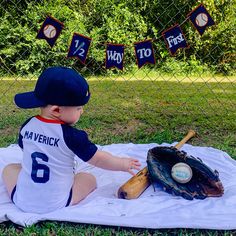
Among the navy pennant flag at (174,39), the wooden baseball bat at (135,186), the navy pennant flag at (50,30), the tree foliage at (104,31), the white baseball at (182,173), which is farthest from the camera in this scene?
the tree foliage at (104,31)

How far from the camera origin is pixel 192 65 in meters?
5.26

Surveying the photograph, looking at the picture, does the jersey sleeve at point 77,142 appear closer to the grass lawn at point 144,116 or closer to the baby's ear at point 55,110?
the baby's ear at point 55,110

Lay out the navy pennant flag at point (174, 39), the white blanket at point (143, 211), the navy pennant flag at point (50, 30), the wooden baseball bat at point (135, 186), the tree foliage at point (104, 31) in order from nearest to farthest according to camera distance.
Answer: the white blanket at point (143, 211) → the wooden baseball bat at point (135, 186) → the navy pennant flag at point (50, 30) → the navy pennant flag at point (174, 39) → the tree foliage at point (104, 31)

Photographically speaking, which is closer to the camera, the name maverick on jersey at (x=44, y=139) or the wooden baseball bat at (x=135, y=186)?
the name maverick on jersey at (x=44, y=139)

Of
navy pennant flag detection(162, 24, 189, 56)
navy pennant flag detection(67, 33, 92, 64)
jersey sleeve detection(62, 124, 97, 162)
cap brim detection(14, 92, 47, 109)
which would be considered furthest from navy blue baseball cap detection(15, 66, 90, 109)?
navy pennant flag detection(162, 24, 189, 56)

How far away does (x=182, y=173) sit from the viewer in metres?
1.84

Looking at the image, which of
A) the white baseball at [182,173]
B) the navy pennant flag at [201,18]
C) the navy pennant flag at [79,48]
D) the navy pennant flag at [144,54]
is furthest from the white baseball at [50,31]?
the white baseball at [182,173]

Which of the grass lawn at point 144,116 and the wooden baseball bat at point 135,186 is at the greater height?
the wooden baseball bat at point 135,186

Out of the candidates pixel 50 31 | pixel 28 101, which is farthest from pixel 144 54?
pixel 28 101

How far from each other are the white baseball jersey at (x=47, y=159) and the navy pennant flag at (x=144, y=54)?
134cm

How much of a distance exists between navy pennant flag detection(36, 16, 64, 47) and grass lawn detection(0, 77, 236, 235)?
2.31ft

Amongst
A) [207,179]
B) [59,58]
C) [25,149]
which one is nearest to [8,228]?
[25,149]

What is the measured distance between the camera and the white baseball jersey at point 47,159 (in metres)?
1.57

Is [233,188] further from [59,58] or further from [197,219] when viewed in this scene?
[59,58]
